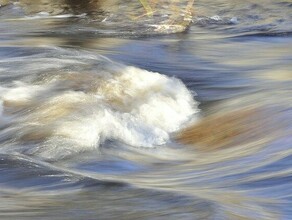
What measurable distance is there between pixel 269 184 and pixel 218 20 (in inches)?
243

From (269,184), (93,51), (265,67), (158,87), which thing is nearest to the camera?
(269,184)

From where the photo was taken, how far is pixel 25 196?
13.4 feet

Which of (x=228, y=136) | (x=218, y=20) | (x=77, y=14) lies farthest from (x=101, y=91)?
(x=77, y=14)

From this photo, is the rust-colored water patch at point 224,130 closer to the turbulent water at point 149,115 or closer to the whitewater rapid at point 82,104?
the turbulent water at point 149,115

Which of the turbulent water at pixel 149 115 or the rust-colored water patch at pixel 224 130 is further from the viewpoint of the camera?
→ the rust-colored water patch at pixel 224 130

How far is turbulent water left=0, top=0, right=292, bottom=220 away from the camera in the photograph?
4090mm

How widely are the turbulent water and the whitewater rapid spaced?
12mm

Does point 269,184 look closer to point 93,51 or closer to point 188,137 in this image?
point 188,137

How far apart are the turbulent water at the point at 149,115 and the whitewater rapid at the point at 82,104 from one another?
0.01 m

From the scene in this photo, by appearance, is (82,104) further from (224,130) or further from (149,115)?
(224,130)

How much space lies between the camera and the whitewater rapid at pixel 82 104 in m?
5.54

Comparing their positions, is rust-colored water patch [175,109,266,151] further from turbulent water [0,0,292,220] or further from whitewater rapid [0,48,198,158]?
whitewater rapid [0,48,198,158]

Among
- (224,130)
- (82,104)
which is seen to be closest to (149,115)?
(82,104)

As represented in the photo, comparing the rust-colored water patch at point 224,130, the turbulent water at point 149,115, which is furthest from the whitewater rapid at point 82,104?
the rust-colored water patch at point 224,130
